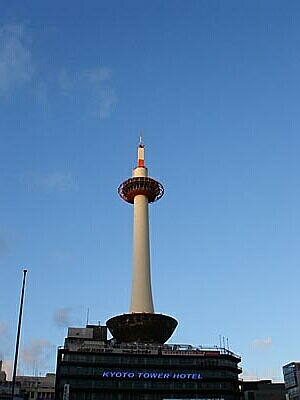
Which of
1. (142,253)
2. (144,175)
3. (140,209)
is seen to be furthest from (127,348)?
(144,175)

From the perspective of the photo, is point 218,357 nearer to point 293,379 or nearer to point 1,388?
point 293,379

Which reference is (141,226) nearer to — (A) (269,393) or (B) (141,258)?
(B) (141,258)

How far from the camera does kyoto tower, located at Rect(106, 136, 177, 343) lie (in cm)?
13012

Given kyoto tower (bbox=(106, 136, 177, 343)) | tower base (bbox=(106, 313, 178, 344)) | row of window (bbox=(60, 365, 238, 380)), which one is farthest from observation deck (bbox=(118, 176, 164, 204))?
row of window (bbox=(60, 365, 238, 380))

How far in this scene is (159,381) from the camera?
401 feet

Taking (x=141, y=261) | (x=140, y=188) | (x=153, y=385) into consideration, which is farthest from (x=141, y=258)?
(x=153, y=385)

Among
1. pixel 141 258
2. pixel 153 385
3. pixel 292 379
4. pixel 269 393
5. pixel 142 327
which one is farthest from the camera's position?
Answer: pixel 269 393

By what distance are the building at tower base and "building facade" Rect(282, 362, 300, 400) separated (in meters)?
17.1

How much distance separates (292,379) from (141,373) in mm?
41083

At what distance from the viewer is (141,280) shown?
141 m

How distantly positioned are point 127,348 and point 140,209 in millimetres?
40527

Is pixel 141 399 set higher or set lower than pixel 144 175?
lower

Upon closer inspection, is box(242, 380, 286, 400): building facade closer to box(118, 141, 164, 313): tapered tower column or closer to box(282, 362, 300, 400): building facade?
box(282, 362, 300, 400): building facade

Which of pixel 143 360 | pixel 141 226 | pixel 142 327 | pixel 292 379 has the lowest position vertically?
pixel 292 379
